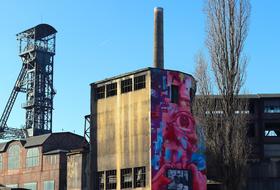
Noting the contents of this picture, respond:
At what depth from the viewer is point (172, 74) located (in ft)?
136

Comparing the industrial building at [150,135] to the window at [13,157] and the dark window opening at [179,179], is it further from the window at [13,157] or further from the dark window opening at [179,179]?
the window at [13,157]

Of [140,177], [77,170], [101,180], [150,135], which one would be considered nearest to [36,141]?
[77,170]

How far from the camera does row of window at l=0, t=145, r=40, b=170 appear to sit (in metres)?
59.0

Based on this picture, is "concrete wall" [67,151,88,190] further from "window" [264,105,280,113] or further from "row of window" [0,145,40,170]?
"window" [264,105,280,113]

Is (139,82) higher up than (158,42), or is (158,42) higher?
(158,42)

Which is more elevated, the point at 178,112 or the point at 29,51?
the point at 29,51

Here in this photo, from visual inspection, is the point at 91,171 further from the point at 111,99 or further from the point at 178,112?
the point at 178,112

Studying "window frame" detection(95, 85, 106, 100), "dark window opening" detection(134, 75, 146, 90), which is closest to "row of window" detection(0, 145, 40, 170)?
"window frame" detection(95, 85, 106, 100)

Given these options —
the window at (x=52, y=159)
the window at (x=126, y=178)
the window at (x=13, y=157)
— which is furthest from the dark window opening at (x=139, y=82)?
the window at (x=13, y=157)

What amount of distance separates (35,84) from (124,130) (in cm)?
4180

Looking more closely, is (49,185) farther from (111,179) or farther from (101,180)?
(111,179)

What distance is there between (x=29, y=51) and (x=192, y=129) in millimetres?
47984

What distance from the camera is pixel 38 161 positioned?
58500mm

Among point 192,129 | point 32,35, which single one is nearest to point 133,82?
point 192,129
